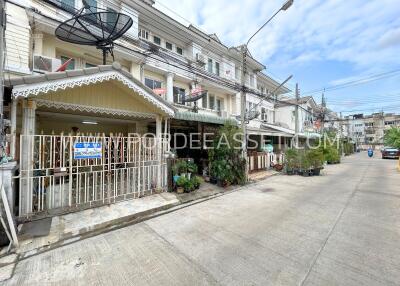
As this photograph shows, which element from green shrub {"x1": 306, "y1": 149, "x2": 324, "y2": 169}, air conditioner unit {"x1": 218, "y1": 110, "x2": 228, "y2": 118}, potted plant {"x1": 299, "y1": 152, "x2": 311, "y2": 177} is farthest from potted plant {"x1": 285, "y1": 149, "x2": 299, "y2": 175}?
air conditioner unit {"x1": 218, "y1": 110, "x2": 228, "y2": 118}

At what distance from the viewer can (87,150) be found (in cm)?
585

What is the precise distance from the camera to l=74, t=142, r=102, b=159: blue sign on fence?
224 inches

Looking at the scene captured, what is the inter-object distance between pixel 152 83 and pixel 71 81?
678 centimetres

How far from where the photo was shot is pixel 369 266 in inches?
129

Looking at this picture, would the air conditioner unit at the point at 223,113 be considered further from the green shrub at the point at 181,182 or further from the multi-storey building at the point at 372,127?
the multi-storey building at the point at 372,127

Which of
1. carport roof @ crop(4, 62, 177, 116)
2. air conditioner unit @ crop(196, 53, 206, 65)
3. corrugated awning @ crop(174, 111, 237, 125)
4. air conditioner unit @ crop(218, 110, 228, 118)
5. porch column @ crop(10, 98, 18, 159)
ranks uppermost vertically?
air conditioner unit @ crop(196, 53, 206, 65)

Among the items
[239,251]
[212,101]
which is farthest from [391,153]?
[239,251]

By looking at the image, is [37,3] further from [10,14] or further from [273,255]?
[273,255]

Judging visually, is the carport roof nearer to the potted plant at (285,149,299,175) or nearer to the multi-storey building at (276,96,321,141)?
the potted plant at (285,149,299,175)

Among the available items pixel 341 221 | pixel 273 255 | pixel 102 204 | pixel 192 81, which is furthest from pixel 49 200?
pixel 192 81

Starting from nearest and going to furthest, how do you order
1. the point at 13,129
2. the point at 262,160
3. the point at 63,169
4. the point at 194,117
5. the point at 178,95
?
the point at 13,129 < the point at 63,169 < the point at 194,117 < the point at 178,95 < the point at 262,160

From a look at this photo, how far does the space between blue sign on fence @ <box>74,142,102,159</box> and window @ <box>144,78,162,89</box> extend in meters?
6.50

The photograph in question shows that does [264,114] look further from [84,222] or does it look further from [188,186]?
[84,222]

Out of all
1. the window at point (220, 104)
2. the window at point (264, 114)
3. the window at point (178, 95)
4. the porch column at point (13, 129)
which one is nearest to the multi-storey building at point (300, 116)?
the window at point (264, 114)
